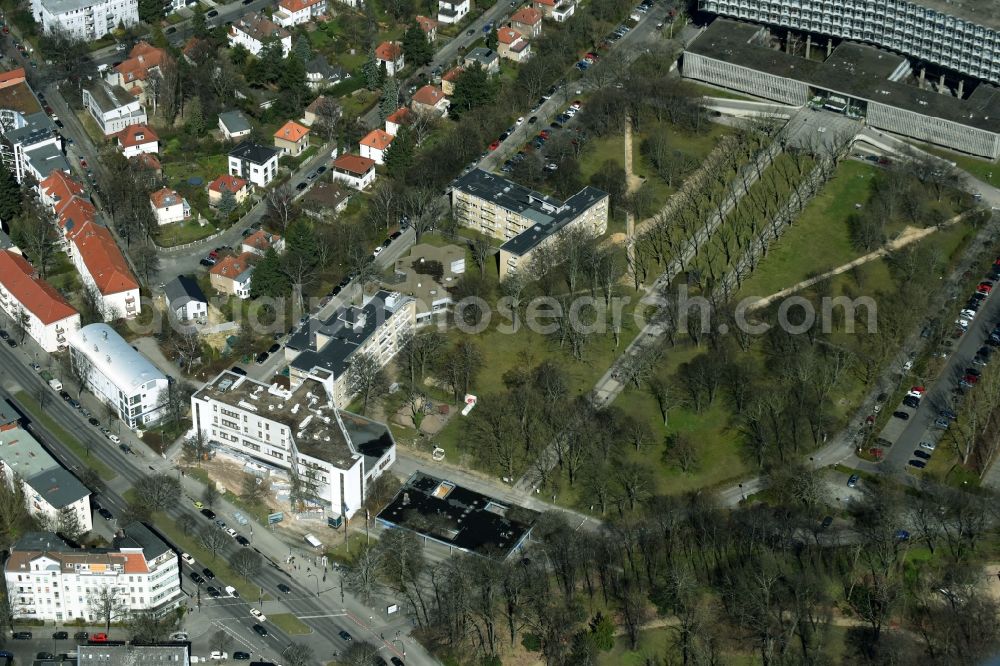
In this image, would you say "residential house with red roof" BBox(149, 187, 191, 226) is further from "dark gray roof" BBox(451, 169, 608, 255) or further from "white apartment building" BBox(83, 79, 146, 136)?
"dark gray roof" BBox(451, 169, 608, 255)

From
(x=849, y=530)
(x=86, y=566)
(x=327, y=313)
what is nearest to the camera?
(x=86, y=566)

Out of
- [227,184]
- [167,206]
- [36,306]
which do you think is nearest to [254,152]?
[227,184]

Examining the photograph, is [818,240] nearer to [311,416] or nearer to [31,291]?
[311,416]

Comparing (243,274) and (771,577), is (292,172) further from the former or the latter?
(771,577)

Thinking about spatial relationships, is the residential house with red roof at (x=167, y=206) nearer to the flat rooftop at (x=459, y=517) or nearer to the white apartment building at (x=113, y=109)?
the white apartment building at (x=113, y=109)

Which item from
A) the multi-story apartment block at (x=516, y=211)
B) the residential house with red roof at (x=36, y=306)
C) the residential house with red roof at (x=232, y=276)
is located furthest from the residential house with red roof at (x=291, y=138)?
the residential house with red roof at (x=36, y=306)

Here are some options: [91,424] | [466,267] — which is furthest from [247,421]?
[466,267]
